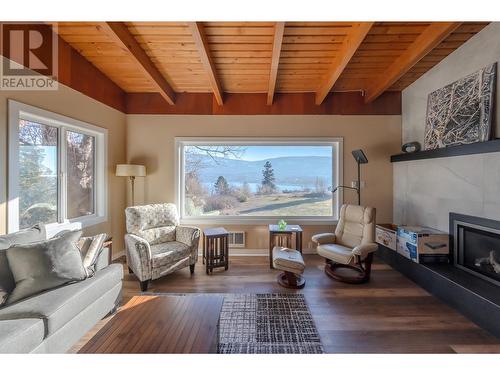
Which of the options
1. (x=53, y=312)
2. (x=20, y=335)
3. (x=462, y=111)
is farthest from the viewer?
(x=462, y=111)

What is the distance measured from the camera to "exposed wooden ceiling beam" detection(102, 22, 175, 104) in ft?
6.58

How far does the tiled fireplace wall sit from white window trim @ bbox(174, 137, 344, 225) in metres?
1.01

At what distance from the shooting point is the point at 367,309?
7.00 feet

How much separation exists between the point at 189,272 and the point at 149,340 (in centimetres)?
180

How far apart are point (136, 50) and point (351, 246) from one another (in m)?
3.69

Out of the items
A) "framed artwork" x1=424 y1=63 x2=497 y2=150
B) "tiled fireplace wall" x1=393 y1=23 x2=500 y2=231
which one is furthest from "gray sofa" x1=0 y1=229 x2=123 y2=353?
"framed artwork" x1=424 y1=63 x2=497 y2=150

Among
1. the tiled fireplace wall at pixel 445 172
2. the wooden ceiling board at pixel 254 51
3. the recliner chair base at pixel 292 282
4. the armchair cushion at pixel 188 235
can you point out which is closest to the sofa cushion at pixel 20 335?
the armchair cushion at pixel 188 235

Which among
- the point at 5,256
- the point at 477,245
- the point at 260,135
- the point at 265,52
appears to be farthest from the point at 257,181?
the point at 5,256

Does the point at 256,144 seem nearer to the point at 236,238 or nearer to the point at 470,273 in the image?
the point at 236,238

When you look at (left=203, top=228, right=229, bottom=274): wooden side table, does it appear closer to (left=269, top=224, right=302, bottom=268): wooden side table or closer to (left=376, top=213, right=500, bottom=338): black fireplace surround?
(left=269, top=224, right=302, bottom=268): wooden side table

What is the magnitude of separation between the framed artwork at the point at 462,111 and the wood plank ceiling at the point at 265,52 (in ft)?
1.61

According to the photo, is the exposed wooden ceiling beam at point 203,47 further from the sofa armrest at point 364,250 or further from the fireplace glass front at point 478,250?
the fireplace glass front at point 478,250

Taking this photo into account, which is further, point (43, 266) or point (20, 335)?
point (43, 266)
